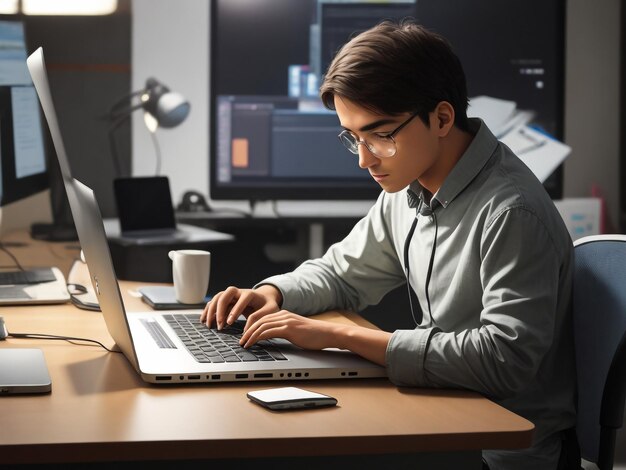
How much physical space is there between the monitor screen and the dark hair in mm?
893

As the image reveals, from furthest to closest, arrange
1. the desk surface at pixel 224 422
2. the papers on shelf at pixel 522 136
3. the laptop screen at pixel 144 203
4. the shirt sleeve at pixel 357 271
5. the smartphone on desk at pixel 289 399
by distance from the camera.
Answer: the papers on shelf at pixel 522 136
the laptop screen at pixel 144 203
the shirt sleeve at pixel 357 271
the smartphone on desk at pixel 289 399
the desk surface at pixel 224 422

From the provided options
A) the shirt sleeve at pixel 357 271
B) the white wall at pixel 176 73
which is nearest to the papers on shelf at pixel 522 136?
the white wall at pixel 176 73

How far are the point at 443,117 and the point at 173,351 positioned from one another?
Answer: 530 millimetres

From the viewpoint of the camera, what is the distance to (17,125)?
83.7 inches

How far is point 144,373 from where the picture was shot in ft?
3.88

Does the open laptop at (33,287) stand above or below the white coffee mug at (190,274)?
below

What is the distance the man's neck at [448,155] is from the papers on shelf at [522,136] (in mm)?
1364

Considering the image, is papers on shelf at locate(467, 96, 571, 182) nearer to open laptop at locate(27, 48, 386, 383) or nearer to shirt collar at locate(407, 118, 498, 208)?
shirt collar at locate(407, 118, 498, 208)

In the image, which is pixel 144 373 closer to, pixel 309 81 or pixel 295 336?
pixel 295 336

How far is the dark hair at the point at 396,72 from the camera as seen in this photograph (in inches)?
53.3

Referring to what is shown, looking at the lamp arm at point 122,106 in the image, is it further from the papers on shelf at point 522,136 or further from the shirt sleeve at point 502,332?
the shirt sleeve at point 502,332

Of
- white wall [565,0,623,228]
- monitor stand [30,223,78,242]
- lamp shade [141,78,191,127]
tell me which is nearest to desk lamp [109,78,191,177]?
lamp shade [141,78,191,127]

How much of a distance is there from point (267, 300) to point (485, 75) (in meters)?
1.51

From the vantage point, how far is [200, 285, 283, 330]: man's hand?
1.46 metres
